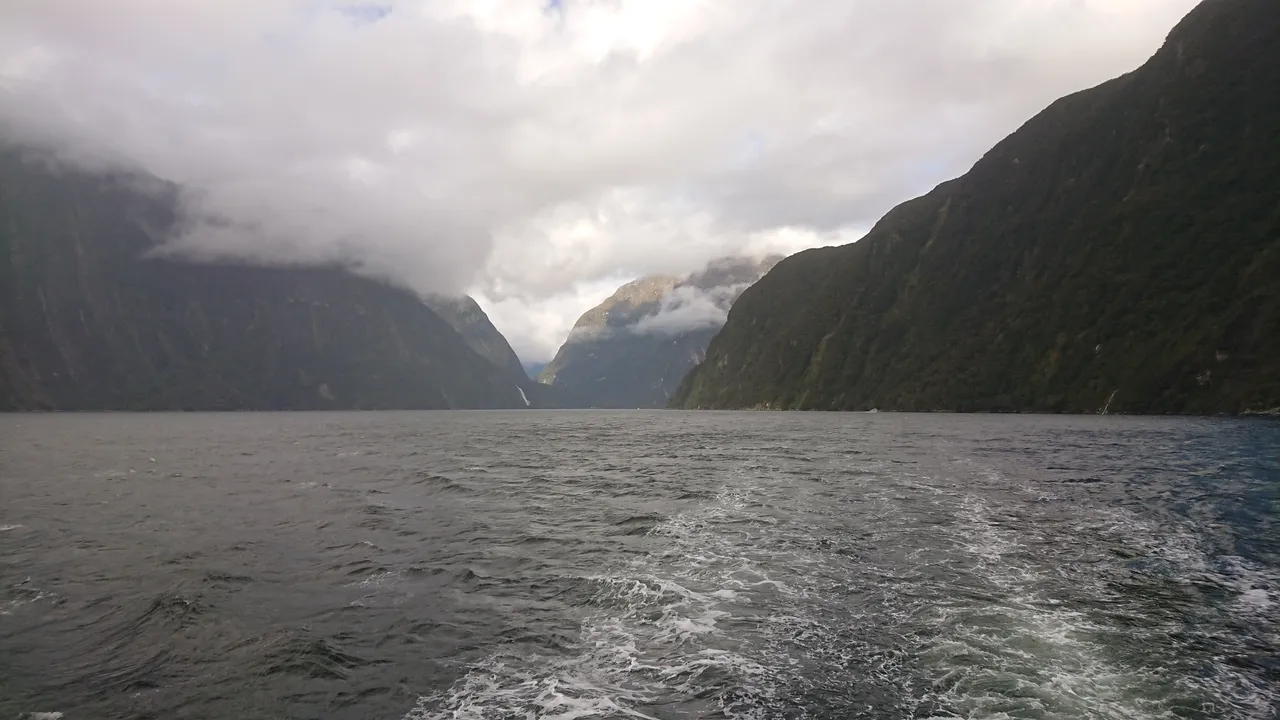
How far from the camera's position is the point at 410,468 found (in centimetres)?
6206

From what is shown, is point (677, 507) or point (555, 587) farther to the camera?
point (677, 507)

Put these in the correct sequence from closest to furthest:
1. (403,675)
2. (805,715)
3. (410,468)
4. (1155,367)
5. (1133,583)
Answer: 1. (805,715)
2. (403,675)
3. (1133,583)
4. (410,468)
5. (1155,367)

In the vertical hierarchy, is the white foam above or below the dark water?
above

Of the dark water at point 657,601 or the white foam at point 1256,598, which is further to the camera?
the white foam at point 1256,598

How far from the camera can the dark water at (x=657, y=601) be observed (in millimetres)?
14328

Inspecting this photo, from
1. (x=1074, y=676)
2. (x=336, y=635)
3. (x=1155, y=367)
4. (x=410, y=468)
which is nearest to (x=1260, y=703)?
(x=1074, y=676)

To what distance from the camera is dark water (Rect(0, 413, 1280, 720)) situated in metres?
14.3

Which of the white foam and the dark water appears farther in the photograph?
the white foam

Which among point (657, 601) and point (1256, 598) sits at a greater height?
point (1256, 598)

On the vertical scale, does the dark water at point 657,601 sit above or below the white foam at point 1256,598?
below

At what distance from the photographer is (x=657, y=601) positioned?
21.0 meters

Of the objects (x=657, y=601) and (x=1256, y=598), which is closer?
(x=1256, y=598)

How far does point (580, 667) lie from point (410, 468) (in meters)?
50.4

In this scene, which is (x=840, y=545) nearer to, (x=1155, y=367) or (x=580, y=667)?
(x=580, y=667)
